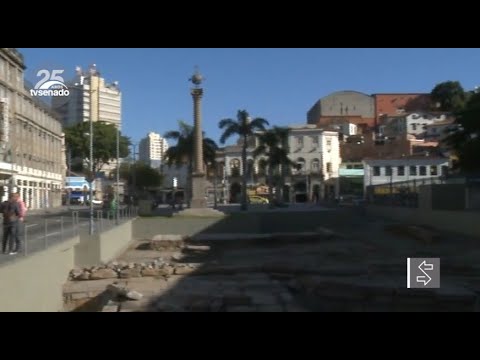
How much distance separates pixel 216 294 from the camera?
1395 centimetres

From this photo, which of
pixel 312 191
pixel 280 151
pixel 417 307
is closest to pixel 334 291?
pixel 417 307

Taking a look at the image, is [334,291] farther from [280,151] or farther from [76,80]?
[280,151]

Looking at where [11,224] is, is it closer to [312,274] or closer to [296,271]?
[312,274]

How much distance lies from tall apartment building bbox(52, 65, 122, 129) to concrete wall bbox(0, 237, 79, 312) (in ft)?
40.6

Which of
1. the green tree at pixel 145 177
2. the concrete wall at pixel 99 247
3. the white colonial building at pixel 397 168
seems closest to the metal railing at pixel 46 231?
the concrete wall at pixel 99 247

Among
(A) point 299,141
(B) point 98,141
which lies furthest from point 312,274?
(A) point 299,141

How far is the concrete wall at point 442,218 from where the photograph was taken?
26406 mm

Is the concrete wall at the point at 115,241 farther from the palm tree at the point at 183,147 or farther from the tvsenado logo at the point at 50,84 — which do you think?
the palm tree at the point at 183,147

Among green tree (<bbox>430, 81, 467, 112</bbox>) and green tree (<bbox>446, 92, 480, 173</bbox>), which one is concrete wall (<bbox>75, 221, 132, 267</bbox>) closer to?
green tree (<bbox>446, 92, 480, 173</bbox>)

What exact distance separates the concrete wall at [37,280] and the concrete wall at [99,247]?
158 cm

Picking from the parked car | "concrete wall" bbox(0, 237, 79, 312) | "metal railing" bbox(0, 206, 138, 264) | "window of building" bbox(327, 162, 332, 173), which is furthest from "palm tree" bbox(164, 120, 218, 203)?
"concrete wall" bbox(0, 237, 79, 312)

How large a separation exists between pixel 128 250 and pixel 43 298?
49.0ft

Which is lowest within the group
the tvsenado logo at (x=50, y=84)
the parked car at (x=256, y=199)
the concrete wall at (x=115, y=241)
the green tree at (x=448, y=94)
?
the concrete wall at (x=115, y=241)
